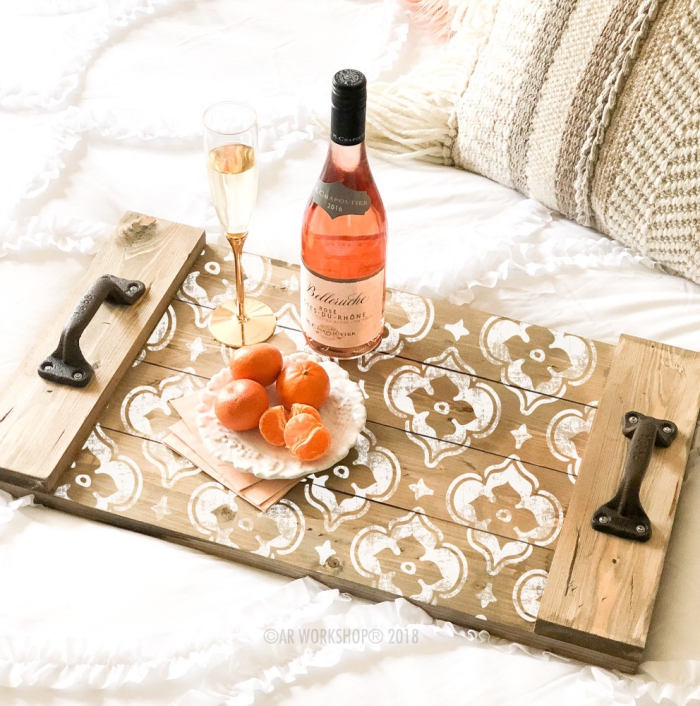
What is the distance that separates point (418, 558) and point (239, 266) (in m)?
0.35

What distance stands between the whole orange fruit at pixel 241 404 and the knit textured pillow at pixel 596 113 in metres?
0.45

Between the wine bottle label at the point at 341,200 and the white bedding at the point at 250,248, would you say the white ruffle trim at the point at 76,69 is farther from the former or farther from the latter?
the wine bottle label at the point at 341,200

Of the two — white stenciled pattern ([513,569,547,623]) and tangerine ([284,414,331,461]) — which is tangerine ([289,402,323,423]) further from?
white stenciled pattern ([513,569,547,623])

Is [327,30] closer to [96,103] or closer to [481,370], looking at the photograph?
[96,103]

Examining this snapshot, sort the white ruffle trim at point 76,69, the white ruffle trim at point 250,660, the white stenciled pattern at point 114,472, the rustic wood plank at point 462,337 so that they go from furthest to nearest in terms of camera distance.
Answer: the white ruffle trim at point 76,69, the rustic wood plank at point 462,337, the white stenciled pattern at point 114,472, the white ruffle trim at point 250,660

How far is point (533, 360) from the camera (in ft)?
3.01

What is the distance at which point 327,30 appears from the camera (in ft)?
4.26

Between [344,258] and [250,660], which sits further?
[344,258]

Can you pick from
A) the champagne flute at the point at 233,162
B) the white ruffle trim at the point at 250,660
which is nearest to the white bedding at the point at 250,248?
the white ruffle trim at the point at 250,660

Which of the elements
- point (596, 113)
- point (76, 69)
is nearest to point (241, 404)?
point (596, 113)

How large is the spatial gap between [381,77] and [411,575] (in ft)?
2.38

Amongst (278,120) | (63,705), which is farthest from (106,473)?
(278,120)

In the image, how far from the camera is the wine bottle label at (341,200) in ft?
2.82

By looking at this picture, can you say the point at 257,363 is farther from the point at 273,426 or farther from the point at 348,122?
the point at 348,122
